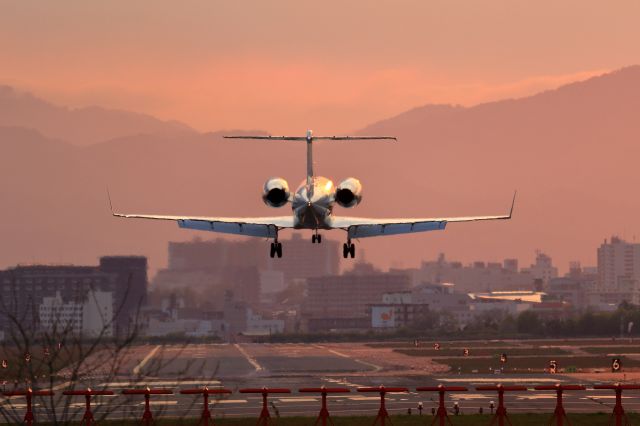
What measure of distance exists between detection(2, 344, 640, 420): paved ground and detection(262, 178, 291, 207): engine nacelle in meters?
9.53

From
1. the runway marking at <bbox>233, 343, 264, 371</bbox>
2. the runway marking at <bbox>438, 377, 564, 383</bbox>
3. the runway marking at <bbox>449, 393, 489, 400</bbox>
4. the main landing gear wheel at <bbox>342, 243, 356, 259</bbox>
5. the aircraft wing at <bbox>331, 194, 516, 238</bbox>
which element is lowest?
the runway marking at <bbox>449, 393, 489, 400</bbox>

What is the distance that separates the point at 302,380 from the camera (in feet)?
374

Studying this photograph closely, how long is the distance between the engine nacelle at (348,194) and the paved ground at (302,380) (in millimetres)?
11519

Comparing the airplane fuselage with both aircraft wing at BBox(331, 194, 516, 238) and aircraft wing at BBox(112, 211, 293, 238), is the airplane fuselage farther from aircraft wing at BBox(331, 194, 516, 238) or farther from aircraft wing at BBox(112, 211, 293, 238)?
aircraft wing at BBox(112, 211, 293, 238)

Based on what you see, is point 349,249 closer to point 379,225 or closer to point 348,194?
point 379,225

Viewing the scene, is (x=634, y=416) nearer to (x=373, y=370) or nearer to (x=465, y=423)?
(x=465, y=423)

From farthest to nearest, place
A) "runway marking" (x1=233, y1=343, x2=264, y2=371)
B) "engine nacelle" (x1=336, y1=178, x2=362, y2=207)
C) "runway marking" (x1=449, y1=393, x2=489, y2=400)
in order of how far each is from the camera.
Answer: "runway marking" (x1=233, y1=343, x2=264, y2=371) < "runway marking" (x1=449, y1=393, x2=489, y2=400) < "engine nacelle" (x1=336, y1=178, x2=362, y2=207)

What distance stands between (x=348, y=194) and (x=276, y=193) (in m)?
4.08

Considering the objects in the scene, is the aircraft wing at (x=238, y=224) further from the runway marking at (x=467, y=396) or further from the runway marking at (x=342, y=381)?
the runway marking at (x=342, y=381)

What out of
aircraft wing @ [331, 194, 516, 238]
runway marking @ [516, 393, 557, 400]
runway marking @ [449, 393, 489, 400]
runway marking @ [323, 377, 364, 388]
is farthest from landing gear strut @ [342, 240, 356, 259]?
runway marking @ [323, 377, 364, 388]

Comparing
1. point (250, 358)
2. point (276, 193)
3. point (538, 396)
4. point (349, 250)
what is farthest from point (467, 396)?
point (250, 358)

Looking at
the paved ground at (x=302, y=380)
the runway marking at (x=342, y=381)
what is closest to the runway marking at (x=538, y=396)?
the paved ground at (x=302, y=380)

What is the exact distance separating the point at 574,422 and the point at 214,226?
2905cm

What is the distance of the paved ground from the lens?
77562mm
